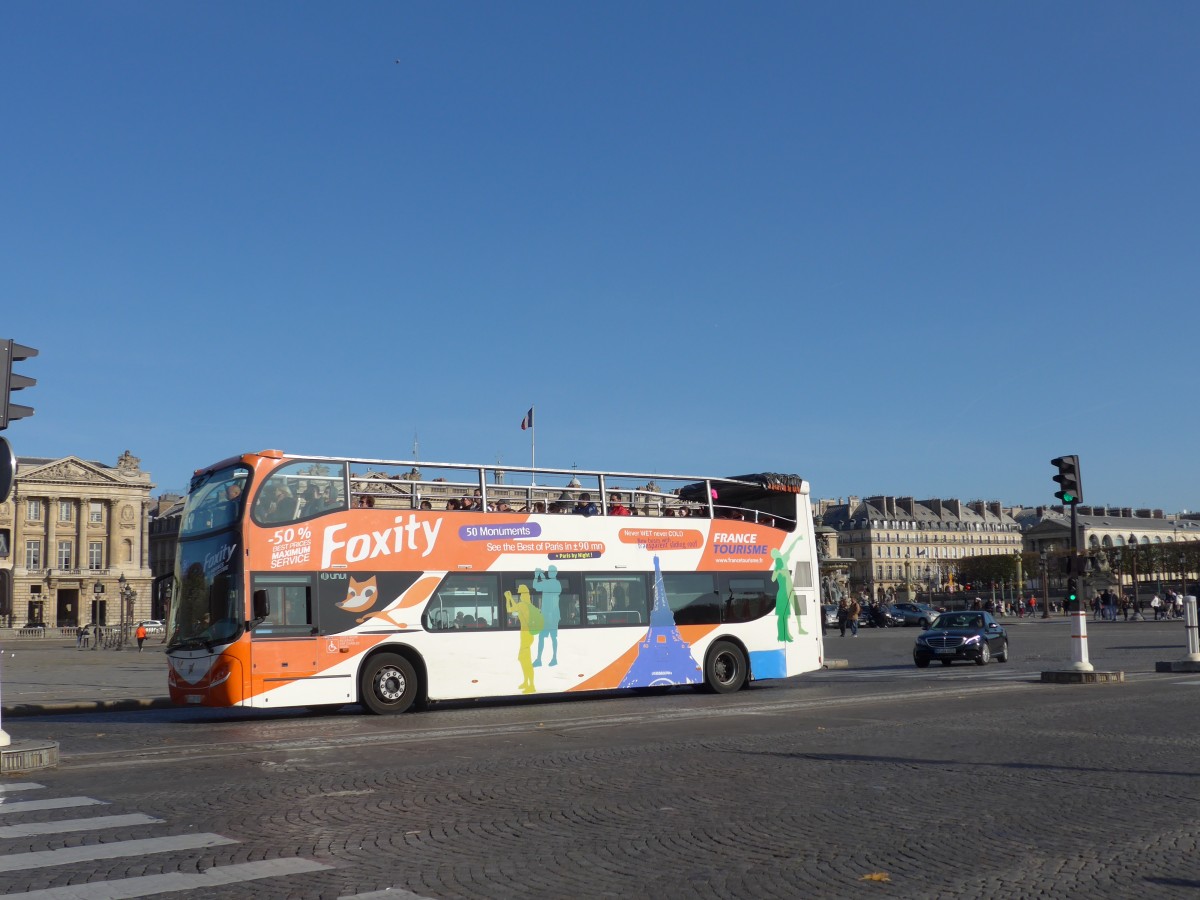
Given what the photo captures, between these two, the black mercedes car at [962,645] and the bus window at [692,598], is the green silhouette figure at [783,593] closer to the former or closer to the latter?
the bus window at [692,598]

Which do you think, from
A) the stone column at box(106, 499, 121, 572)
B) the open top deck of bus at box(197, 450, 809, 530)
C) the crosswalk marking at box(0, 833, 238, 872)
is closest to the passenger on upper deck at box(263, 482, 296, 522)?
the open top deck of bus at box(197, 450, 809, 530)

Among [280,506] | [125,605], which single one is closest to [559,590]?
[280,506]

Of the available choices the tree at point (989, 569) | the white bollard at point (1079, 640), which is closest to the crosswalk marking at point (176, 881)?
the white bollard at point (1079, 640)

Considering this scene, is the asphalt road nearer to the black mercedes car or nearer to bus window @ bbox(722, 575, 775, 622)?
bus window @ bbox(722, 575, 775, 622)

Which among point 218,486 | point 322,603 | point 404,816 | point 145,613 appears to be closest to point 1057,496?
point 322,603

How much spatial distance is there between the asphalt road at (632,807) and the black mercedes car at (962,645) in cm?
1396

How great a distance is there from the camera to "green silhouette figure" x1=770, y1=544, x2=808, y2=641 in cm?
2291

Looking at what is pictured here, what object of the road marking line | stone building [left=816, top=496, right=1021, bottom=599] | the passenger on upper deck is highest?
stone building [left=816, top=496, right=1021, bottom=599]

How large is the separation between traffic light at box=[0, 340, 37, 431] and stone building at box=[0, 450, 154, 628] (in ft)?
395

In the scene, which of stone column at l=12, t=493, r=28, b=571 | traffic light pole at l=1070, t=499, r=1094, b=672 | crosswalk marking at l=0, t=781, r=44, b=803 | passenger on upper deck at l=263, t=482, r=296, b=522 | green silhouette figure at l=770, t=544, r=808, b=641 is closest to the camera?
crosswalk marking at l=0, t=781, r=44, b=803

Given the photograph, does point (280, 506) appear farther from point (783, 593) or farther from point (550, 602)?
point (783, 593)

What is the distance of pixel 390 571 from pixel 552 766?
7590 mm

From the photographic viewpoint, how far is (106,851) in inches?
296

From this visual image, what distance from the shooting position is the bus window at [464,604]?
1888cm
